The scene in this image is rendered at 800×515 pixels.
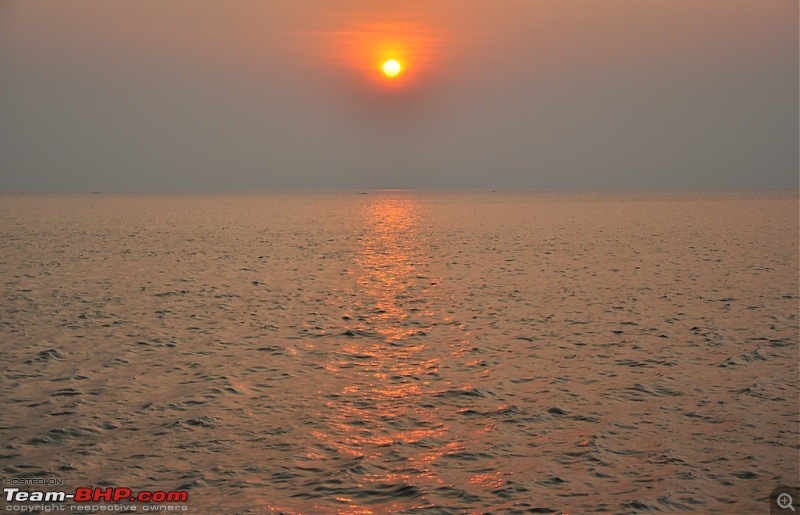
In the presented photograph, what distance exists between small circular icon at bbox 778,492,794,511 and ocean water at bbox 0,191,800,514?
15.4 inches

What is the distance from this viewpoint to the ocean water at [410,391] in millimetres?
14391

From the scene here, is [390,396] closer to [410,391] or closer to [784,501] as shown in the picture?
[410,391]

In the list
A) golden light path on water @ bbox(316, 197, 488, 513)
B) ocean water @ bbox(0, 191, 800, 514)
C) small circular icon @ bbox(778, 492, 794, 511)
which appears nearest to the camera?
small circular icon @ bbox(778, 492, 794, 511)

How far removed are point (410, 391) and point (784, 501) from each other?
390 inches

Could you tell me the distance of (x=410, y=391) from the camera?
68.4 feet

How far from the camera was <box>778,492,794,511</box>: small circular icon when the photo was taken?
43.7 ft

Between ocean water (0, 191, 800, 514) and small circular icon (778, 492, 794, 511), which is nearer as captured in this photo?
small circular icon (778, 492, 794, 511)

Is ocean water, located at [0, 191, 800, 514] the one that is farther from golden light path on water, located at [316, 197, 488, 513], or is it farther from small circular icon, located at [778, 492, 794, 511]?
small circular icon, located at [778, 492, 794, 511]

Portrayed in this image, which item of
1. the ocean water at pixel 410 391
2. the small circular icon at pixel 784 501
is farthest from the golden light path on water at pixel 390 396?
the small circular icon at pixel 784 501

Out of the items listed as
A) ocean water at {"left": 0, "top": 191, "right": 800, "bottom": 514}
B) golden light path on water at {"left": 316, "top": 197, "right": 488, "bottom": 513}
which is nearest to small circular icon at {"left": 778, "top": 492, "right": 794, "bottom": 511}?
ocean water at {"left": 0, "top": 191, "right": 800, "bottom": 514}

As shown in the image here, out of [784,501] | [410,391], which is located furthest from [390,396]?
[784,501]

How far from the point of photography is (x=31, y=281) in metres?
44.9

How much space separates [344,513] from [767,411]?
11707mm

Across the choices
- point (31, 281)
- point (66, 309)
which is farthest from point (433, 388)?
point (31, 281)
